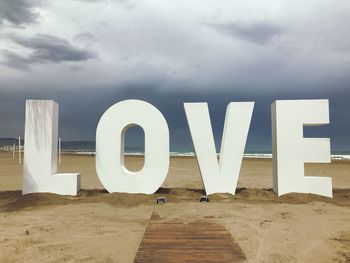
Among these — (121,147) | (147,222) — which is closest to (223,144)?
(121,147)

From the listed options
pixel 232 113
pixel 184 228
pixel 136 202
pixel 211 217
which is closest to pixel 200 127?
pixel 232 113

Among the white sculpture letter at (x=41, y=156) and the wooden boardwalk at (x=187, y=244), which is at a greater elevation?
the white sculpture letter at (x=41, y=156)

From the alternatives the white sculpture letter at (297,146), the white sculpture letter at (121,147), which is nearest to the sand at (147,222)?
the white sculpture letter at (297,146)

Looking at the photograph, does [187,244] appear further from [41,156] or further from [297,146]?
[41,156]

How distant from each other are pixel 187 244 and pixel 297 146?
612 cm

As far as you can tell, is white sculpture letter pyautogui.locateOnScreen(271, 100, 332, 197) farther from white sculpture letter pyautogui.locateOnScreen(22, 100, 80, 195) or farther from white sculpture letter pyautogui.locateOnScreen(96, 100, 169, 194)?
white sculpture letter pyautogui.locateOnScreen(22, 100, 80, 195)

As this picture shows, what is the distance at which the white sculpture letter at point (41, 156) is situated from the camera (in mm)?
9883

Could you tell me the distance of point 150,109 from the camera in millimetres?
10148

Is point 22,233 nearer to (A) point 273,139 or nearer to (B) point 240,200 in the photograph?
(B) point 240,200

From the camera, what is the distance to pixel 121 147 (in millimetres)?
10141

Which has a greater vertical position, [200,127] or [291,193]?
[200,127]

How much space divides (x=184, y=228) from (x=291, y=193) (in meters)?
4.95

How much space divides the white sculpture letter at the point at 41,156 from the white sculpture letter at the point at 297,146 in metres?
6.04

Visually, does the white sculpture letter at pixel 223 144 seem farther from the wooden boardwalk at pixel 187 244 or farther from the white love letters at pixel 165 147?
the wooden boardwalk at pixel 187 244
